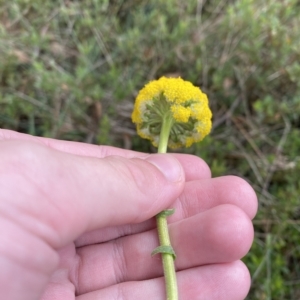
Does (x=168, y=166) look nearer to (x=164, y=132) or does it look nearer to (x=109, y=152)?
(x=164, y=132)

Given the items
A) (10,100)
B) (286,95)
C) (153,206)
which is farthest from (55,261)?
(286,95)

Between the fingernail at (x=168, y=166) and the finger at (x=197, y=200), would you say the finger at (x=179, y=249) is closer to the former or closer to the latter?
→ the finger at (x=197, y=200)

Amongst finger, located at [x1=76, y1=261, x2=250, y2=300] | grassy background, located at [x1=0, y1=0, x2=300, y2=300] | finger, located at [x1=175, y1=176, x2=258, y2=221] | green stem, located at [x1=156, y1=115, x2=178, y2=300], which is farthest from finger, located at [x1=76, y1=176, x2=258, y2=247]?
grassy background, located at [x1=0, y1=0, x2=300, y2=300]

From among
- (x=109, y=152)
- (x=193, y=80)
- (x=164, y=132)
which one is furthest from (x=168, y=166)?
(x=193, y=80)

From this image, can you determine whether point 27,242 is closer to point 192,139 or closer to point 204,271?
point 204,271

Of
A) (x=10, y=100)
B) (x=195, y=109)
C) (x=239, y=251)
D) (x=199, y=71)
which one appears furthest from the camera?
(x=199, y=71)

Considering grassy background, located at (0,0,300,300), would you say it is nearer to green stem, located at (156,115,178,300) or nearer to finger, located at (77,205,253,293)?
green stem, located at (156,115,178,300)
